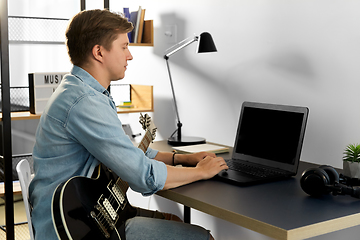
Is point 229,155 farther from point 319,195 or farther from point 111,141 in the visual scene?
point 111,141

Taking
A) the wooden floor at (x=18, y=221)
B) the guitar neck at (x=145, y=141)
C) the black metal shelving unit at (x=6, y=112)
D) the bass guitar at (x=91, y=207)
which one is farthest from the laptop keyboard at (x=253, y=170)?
the wooden floor at (x=18, y=221)

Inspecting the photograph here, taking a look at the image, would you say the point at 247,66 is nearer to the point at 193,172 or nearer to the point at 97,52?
the point at 193,172

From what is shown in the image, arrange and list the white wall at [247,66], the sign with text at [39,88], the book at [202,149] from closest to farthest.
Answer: the white wall at [247,66], the book at [202,149], the sign with text at [39,88]

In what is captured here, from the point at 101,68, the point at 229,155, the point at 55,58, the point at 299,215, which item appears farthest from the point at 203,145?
the point at 55,58

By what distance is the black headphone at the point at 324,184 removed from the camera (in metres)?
1.28

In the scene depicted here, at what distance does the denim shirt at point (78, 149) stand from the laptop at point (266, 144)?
381 mm

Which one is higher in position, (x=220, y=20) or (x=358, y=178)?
(x=220, y=20)

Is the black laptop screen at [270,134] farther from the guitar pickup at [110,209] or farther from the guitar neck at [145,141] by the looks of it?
the guitar pickup at [110,209]

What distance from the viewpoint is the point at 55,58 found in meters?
3.17

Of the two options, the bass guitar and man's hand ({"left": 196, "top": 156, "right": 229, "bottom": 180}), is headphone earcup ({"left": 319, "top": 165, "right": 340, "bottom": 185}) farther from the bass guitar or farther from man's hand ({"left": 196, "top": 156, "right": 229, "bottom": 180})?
the bass guitar

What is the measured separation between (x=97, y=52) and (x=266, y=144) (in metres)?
0.79

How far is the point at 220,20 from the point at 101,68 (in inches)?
44.1

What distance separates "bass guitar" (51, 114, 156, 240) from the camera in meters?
1.18

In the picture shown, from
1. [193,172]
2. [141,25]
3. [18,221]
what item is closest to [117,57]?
[193,172]
